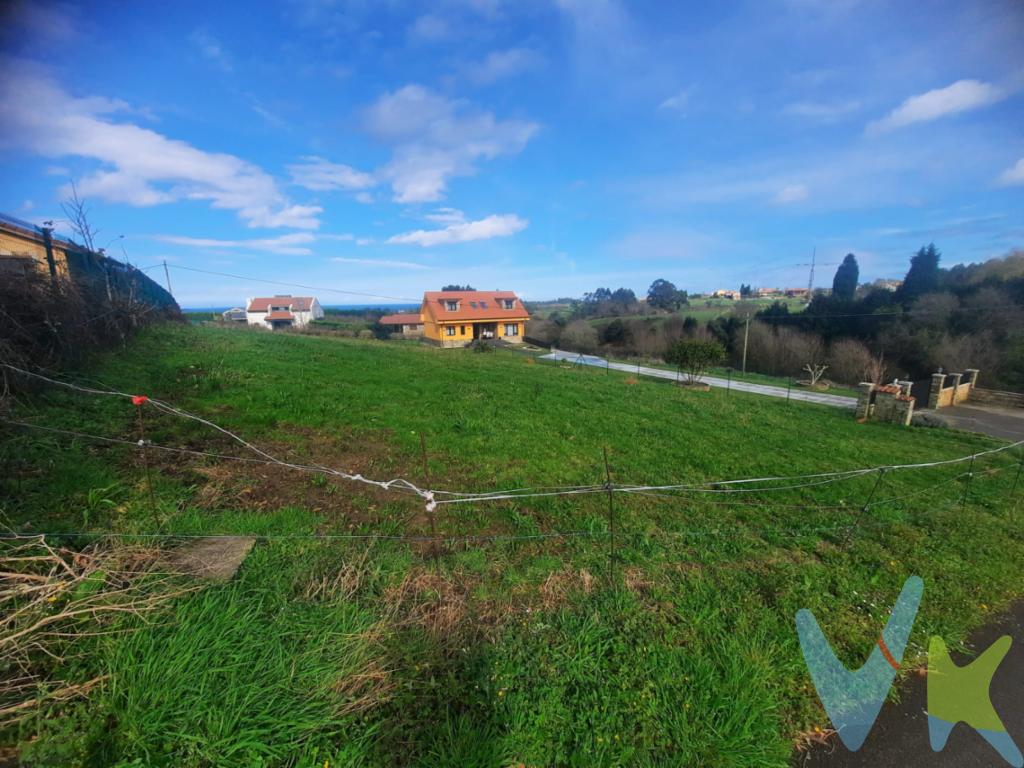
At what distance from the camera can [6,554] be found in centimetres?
237

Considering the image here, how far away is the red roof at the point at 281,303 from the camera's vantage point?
52584 millimetres

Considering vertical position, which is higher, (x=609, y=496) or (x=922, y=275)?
(x=922, y=275)

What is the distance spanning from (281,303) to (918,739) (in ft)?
209

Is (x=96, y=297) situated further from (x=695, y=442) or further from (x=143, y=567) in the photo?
(x=695, y=442)

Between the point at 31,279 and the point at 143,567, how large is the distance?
21.8ft

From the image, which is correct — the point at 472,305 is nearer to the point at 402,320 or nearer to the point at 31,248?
the point at 402,320

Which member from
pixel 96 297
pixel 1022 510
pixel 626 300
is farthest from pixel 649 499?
pixel 626 300

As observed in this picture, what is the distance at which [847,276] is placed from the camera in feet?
134

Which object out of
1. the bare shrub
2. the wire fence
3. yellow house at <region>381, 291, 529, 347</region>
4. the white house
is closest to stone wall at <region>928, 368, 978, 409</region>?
the bare shrub

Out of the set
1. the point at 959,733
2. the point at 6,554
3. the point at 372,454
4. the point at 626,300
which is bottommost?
the point at 959,733
